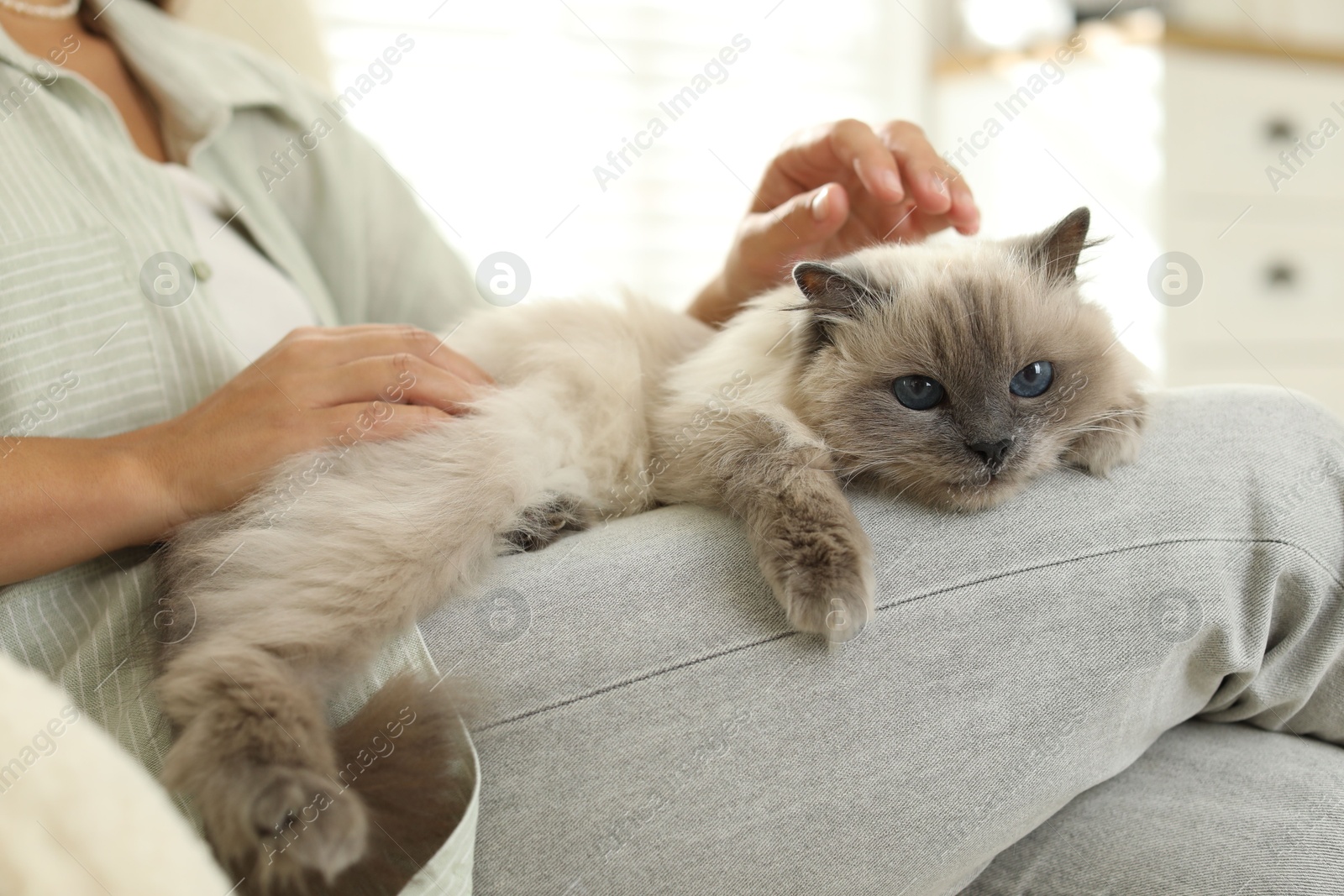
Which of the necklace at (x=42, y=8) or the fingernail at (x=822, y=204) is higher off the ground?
the necklace at (x=42, y=8)

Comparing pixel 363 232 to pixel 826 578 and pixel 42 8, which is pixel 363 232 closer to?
pixel 42 8

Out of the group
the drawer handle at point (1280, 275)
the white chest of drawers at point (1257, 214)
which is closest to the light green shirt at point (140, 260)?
the white chest of drawers at point (1257, 214)

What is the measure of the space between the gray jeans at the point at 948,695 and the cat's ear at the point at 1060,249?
0.88 feet

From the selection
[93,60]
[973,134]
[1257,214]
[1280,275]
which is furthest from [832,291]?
[1280,275]

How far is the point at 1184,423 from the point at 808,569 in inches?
20.3

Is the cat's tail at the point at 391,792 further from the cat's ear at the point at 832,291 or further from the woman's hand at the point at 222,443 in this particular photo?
Answer: the cat's ear at the point at 832,291

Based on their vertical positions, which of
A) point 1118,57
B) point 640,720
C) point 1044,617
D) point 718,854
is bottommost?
point 718,854

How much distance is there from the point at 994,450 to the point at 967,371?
11 centimetres

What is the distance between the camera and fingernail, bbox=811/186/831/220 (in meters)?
1.33

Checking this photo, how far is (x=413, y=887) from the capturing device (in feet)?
2.36

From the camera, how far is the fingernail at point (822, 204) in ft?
4.38

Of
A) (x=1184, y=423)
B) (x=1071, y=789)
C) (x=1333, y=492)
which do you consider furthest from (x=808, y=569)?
(x=1333, y=492)

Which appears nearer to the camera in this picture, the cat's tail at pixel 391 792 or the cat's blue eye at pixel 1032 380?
the cat's tail at pixel 391 792

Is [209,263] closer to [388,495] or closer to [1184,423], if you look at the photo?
[388,495]
